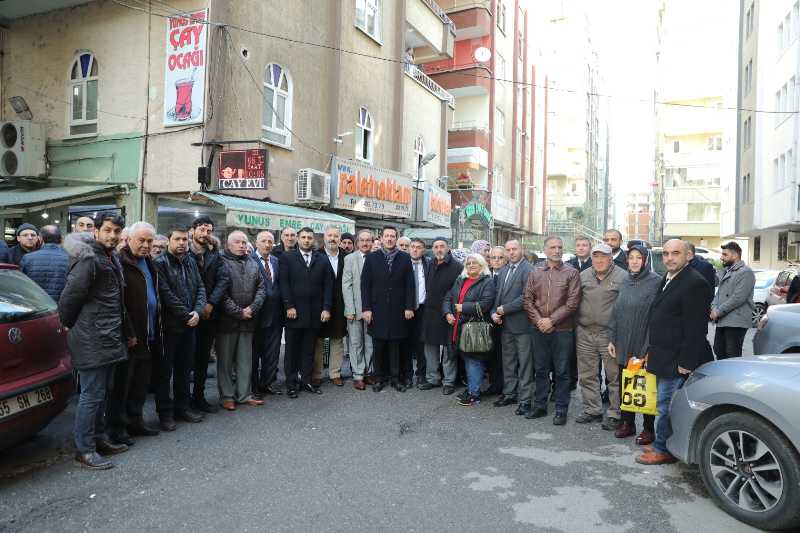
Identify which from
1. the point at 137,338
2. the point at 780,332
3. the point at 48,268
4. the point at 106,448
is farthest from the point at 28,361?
the point at 780,332

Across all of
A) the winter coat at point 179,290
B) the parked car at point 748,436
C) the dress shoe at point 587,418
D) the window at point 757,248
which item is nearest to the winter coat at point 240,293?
the winter coat at point 179,290

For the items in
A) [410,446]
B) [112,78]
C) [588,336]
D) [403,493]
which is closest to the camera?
[403,493]

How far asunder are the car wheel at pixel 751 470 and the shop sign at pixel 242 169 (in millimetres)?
9620

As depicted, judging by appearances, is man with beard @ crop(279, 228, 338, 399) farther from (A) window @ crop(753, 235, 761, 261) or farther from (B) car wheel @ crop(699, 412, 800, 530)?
(A) window @ crop(753, 235, 761, 261)

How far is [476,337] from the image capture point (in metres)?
6.74

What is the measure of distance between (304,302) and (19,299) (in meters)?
3.18

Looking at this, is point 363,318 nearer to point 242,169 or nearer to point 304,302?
point 304,302

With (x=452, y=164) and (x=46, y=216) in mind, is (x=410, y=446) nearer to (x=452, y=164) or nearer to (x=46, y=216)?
(x=46, y=216)

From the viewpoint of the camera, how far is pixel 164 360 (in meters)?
5.61

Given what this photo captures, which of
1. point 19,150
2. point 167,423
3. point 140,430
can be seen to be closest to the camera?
point 140,430

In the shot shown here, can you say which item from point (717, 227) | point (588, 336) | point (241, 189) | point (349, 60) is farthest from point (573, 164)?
point (588, 336)

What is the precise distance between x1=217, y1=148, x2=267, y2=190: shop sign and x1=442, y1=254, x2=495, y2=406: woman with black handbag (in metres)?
6.15

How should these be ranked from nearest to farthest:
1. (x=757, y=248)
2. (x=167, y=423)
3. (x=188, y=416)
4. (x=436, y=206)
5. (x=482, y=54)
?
(x=167, y=423), (x=188, y=416), (x=436, y=206), (x=482, y=54), (x=757, y=248)

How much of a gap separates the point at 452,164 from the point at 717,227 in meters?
30.9
